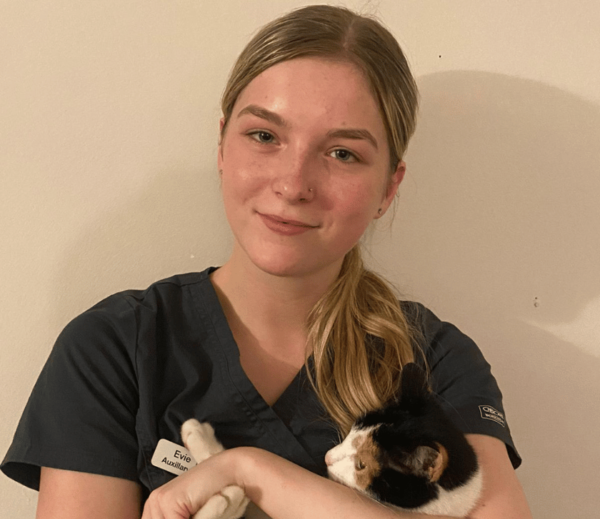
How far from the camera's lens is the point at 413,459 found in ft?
3.26

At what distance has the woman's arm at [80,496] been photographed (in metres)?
0.97

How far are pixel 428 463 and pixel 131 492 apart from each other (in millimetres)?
510

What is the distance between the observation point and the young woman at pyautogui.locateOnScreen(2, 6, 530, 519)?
3.26 feet

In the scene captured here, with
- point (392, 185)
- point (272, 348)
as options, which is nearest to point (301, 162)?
point (392, 185)

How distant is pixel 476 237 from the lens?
1586mm

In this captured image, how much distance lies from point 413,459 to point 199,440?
37 cm

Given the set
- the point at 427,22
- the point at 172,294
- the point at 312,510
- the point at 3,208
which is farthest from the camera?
the point at 427,22

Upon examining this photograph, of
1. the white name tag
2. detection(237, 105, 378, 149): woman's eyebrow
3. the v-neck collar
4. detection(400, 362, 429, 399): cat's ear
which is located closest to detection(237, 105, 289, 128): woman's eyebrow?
detection(237, 105, 378, 149): woman's eyebrow

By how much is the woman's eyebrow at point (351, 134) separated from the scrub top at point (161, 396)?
405 mm

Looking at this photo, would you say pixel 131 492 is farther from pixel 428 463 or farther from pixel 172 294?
pixel 428 463

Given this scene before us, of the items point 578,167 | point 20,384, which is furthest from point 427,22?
point 20,384

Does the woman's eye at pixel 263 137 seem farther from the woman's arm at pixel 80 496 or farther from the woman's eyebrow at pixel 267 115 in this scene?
the woman's arm at pixel 80 496

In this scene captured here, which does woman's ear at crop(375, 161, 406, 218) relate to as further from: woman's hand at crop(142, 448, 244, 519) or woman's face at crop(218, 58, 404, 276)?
woman's hand at crop(142, 448, 244, 519)

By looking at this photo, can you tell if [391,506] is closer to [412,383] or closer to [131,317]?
[412,383]
